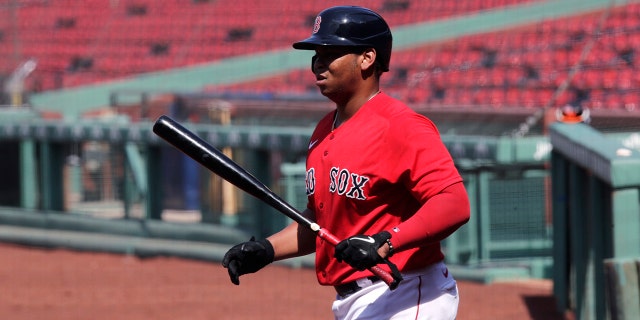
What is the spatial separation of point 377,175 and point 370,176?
0.02 meters

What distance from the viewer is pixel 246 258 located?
2.91 m

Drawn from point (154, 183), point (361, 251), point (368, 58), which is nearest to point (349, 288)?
point (361, 251)

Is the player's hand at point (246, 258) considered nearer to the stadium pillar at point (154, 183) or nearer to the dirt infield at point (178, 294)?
the dirt infield at point (178, 294)

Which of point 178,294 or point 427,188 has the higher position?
point 427,188

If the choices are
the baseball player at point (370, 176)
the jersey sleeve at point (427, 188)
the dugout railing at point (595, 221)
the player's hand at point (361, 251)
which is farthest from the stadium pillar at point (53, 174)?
the player's hand at point (361, 251)

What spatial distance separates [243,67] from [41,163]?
501 cm

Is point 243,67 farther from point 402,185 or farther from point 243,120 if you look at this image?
point 402,185

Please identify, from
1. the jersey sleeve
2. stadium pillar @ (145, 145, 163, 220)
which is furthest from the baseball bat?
stadium pillar @ (145, 145, 163, 220)

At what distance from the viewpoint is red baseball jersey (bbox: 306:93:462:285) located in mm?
2578

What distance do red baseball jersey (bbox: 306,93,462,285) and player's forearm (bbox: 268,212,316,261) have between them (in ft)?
0.50

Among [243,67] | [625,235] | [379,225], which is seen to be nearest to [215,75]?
[243,67]

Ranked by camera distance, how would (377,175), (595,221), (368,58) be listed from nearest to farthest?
1. (377,175)
2. (368,58)
3. (595,221)

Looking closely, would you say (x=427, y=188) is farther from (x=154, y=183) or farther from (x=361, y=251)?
(x=154, y=183)

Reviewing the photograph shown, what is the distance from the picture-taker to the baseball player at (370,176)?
102 inches
